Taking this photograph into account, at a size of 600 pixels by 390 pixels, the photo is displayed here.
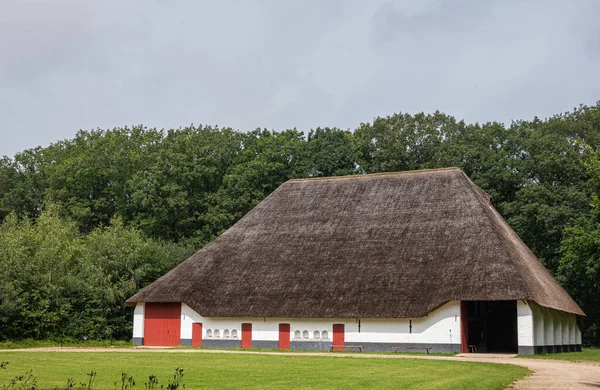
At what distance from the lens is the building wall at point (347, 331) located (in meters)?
44.3

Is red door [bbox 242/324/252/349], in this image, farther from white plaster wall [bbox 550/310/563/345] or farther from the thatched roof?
white plaster wall [bbox 550/310/563/345]

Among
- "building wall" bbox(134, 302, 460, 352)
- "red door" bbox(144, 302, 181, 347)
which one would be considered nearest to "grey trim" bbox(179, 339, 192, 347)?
"building wall" bbox(134, 302, 460, 352)

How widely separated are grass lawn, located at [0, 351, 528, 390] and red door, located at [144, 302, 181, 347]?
1593 centimetres

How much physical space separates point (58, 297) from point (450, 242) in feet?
85.8

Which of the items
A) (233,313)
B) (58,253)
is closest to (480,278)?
(233,313)

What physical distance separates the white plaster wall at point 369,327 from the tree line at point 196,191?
894 centimetres

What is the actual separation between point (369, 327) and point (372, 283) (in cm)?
255

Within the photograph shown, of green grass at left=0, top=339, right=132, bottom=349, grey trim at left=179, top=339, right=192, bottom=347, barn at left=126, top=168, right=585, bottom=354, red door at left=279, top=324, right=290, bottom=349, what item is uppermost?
barn at left=126, top=168, right=585, bottom=354

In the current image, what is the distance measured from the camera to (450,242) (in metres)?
47.5

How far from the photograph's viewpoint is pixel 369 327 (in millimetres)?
45750

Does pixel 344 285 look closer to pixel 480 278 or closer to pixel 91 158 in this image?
pixel 480 278

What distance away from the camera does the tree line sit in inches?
2099

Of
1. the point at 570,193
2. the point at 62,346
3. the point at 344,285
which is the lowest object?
the point at 62,346

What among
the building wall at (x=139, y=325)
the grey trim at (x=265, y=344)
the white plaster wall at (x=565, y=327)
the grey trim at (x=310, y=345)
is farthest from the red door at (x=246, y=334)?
the white plaster wall at (x=565, y=327)
